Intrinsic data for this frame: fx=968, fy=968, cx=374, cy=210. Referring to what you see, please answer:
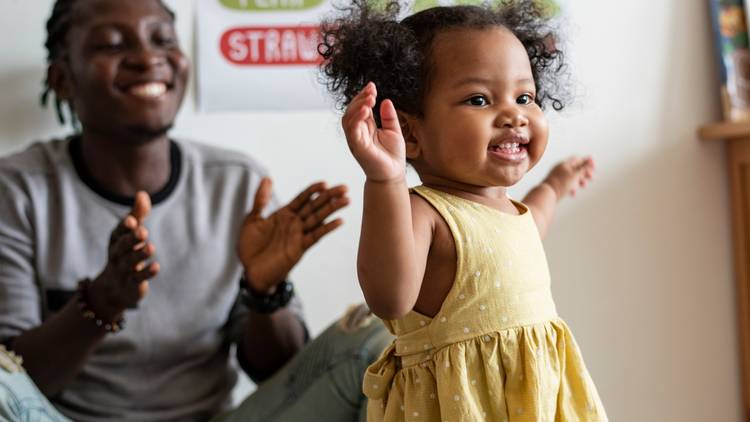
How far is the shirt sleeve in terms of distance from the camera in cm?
136

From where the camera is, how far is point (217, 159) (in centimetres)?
158

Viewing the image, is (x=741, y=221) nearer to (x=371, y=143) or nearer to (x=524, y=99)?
(x=524, y=99)

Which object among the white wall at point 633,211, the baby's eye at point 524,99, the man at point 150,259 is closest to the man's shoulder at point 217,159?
the man at point 150,259

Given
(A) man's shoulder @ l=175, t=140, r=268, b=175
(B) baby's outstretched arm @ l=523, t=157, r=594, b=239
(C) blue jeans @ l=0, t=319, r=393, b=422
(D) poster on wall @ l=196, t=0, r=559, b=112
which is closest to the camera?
(B) baby's outstretched arm @ l=523, t=157, r=594, b=239

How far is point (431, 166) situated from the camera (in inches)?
35.2

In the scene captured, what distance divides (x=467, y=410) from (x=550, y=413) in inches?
3.1

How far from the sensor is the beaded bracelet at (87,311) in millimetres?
1277

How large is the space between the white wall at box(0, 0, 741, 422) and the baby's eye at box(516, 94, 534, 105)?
0.83 meters

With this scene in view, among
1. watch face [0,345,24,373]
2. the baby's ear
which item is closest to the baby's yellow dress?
the baby's ear

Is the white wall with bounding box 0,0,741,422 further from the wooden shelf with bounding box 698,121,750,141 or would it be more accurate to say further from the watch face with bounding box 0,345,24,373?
the watch face with bounding box 0,345,24,373

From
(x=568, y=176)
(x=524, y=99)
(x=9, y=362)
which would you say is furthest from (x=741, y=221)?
(x=9, y=362)

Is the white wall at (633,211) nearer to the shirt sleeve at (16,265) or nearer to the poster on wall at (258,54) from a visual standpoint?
the poster on wall at (258,54)

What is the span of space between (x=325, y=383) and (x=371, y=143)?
0.60m

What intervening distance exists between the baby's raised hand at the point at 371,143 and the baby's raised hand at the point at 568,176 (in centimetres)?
44
